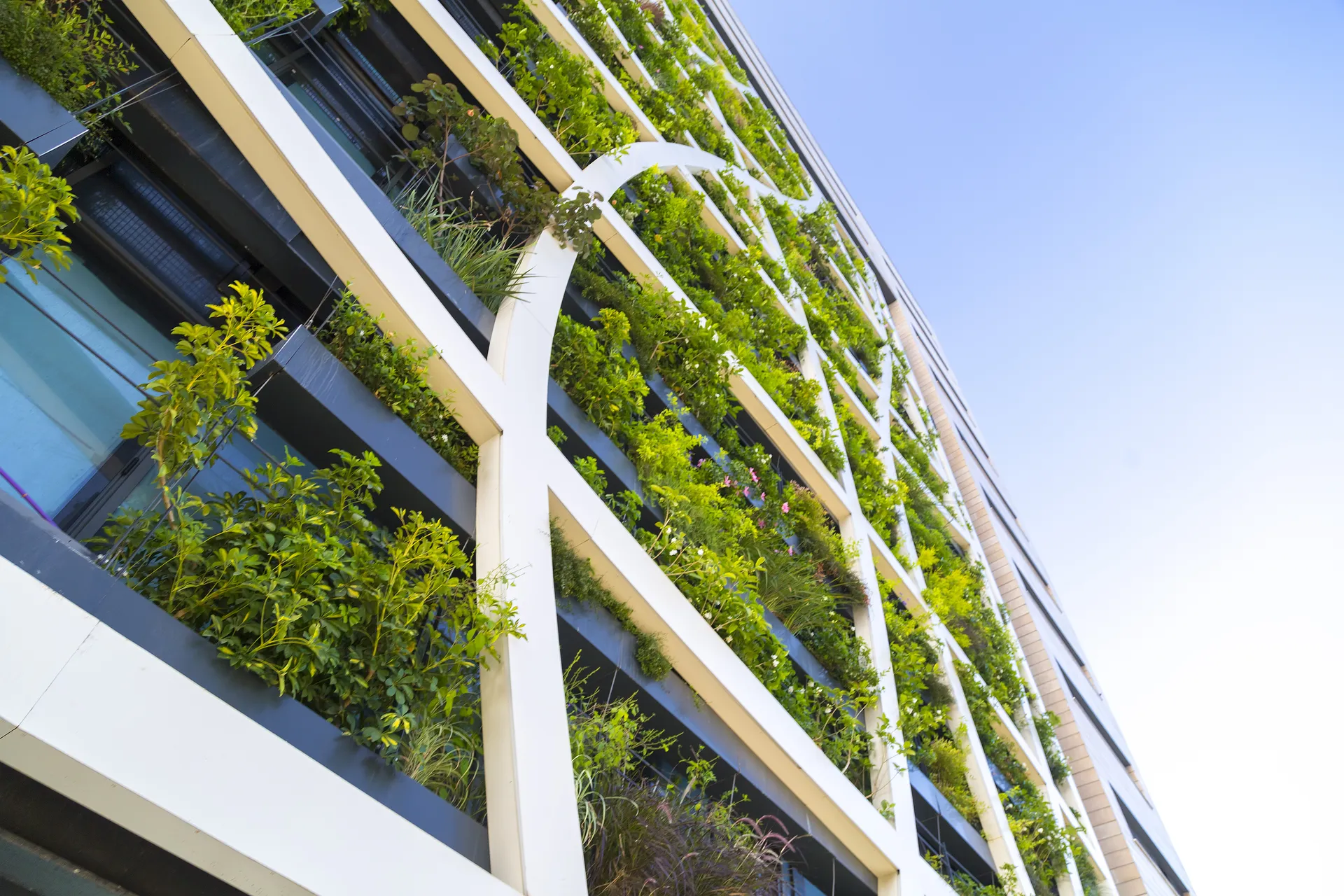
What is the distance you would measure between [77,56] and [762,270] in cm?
941

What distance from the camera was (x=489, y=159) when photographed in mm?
6840

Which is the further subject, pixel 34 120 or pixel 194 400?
pixel 34 120

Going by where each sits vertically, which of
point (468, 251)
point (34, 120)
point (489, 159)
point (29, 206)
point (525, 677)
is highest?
point (34, 120)

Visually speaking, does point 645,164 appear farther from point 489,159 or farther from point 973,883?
point 973,883

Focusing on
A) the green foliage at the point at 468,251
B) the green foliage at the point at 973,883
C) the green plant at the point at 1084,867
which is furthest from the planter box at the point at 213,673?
the green plant at the point at 1084,867

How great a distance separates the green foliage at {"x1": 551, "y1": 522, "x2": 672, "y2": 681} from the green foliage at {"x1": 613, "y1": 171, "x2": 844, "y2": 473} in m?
3.97

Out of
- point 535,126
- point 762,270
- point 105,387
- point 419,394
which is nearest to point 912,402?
point 762,270

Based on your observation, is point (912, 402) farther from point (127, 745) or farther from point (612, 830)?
point (127, 745)

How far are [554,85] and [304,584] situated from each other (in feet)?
22.0

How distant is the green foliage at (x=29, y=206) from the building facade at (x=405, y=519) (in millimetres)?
18

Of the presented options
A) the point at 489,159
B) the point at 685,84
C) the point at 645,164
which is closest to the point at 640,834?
the point at 489,159

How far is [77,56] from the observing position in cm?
397

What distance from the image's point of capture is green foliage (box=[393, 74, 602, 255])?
259 inches

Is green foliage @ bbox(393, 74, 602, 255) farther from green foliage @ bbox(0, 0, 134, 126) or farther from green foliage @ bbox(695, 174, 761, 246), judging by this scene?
green foliage @ bbox(695, 174, 761, 246)
